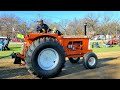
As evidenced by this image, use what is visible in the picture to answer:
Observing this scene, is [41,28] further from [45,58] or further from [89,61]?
[89,61]

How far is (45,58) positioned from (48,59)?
0.32 feet

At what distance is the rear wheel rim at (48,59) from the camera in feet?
21.3

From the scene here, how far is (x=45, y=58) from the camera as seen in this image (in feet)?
21.5

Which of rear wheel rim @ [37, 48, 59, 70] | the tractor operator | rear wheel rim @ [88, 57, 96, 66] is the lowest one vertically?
rear wheel rim @ [88, 57, 96, 66]

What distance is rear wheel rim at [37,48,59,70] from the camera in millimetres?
6484

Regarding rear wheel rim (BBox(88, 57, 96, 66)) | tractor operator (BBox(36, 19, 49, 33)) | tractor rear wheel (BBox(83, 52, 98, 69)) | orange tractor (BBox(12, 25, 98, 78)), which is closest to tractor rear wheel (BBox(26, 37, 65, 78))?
orange tractor (BBox(12, 25, 98, 78))

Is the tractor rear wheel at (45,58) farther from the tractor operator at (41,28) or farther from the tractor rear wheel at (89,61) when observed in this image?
the tractor rear wheel at (89,61)

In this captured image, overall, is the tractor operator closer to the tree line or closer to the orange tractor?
the orange tractor

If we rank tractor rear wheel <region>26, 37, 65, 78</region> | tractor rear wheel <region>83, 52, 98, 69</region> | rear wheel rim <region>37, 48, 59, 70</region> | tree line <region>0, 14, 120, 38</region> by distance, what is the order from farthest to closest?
1. tree line <region>0, 14, 120, 38</region>
2. tractor rear wheel <region>83, 52, 98, 69</region>
3. rear wheel rim <region>37, 48, 59, 70</region>
4. tractor rear wheel <region>26, 37, 65, 78</region>

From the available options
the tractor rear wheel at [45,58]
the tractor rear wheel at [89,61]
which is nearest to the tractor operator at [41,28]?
the tractor rear wheel at [45,58]

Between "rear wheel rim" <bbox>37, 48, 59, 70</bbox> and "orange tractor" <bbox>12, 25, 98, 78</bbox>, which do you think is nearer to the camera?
"orange tractor" <bbox>12, 25, 98, 78</bbox>
